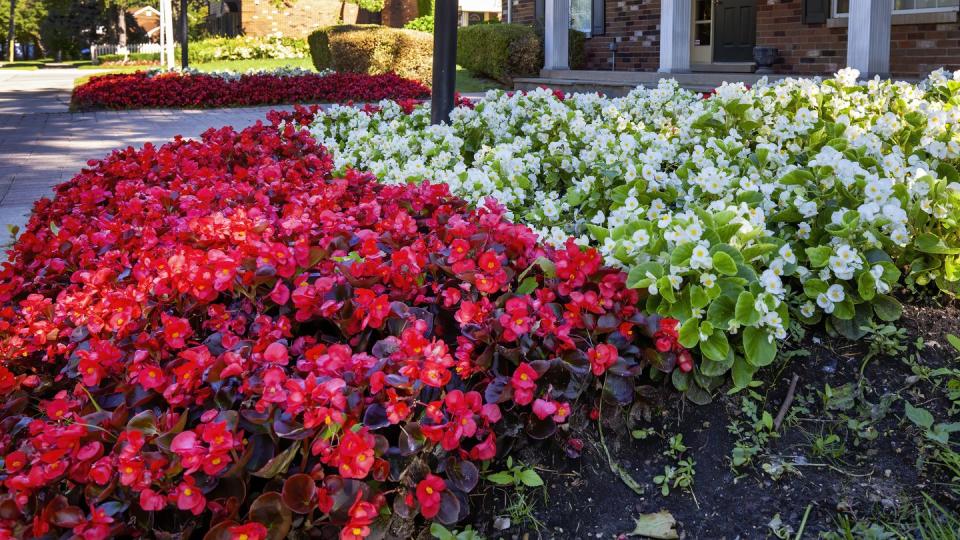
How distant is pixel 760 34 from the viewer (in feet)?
41.8

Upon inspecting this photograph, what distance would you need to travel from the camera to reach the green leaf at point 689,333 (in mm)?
2307

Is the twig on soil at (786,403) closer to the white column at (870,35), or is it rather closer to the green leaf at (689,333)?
the green leaf at (689,333)

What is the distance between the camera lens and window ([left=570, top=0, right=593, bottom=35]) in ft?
54.1

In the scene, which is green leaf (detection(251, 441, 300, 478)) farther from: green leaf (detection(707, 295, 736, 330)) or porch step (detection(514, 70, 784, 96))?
porch step (detection(514, 70, 784, 96))

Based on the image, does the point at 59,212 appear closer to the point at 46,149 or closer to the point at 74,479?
the point at 74,479

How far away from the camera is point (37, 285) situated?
120 inches

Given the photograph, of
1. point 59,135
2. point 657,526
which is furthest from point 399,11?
point 657,526

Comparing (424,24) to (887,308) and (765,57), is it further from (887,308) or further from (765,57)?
(887,308)

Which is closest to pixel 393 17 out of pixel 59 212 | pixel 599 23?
pixel 599 23

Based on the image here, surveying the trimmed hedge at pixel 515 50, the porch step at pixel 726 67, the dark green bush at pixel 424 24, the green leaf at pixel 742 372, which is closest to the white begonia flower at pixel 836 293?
the green leaf at pixel 742 372

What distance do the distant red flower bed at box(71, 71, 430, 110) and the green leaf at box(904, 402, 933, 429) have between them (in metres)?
12.9

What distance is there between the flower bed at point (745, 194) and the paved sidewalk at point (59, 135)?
3226 millimetres

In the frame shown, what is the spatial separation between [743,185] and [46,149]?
831cm

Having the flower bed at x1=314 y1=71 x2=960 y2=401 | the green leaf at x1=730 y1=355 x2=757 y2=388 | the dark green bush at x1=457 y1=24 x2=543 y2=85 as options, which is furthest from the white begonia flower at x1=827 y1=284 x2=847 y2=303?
the dark green bush at x1=457 y1=24 x2=543 y2=85
